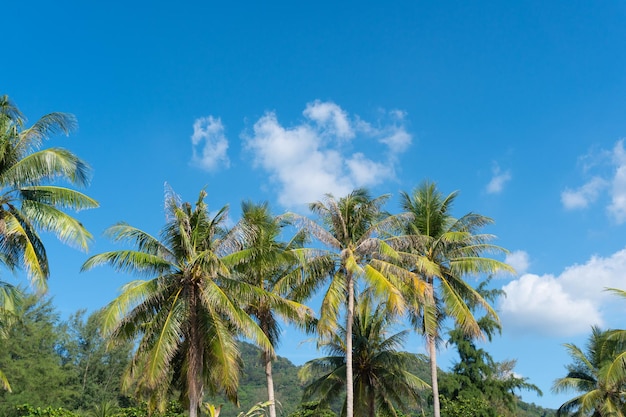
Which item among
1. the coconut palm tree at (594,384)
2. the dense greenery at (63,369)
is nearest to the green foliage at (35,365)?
the dense greenery at (63,369)

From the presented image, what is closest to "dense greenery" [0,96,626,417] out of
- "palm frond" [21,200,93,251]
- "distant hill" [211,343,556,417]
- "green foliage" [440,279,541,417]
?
"palm frond" [21,200,93,251]

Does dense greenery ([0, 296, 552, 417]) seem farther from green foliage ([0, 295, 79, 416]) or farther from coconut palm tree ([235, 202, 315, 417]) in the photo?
coconut palm tree ([235, 202, 315, 417])

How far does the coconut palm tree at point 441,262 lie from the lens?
78.6 feet

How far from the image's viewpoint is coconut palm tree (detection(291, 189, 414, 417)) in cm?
2206

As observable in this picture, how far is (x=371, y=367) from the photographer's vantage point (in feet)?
94.7

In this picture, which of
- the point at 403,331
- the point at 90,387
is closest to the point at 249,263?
the point at 403,331

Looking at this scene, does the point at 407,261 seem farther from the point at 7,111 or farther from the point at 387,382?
the point at 7,111

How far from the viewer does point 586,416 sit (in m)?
35.4

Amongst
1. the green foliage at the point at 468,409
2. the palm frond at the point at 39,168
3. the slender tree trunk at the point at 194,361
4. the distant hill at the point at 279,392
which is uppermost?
the distant hill at the point at 279,392

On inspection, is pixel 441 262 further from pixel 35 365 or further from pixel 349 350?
pixel 35 365

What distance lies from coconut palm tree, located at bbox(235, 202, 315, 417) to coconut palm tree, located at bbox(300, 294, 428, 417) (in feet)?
16.9

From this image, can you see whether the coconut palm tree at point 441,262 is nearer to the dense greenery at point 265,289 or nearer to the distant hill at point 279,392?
the dense greenery at point 265,289

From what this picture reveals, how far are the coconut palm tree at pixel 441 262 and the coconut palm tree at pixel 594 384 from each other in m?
11.3

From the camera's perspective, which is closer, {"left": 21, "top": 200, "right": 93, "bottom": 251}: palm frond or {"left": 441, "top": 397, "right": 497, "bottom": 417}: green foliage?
{"left": 21, "top": 200, "right": 93, "bottom": 251}: palm frond
